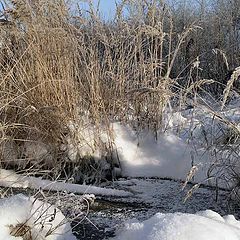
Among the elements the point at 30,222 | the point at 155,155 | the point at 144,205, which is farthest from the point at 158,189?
the point at 30,222

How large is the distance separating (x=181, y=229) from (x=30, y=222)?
0.64 m

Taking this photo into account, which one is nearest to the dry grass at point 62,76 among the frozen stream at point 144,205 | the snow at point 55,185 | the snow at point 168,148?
the snow at point 168,148

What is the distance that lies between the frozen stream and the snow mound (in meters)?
0.22

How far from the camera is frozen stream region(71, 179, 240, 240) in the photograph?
8.68ft

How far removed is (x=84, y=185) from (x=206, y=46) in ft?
21.0

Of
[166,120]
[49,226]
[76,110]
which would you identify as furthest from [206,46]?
[49,226]

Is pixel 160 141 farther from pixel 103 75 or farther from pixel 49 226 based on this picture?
pixel 49 226

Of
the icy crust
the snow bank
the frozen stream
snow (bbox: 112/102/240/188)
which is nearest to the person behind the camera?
the icy crust

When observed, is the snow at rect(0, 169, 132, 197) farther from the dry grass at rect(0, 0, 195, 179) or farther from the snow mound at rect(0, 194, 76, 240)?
the snow mound at rect(0, 194, 76, 240)

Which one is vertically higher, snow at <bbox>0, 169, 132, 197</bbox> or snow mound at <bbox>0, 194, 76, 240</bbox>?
snow mound at <bbox>0, 194, 76, 240</bbox>

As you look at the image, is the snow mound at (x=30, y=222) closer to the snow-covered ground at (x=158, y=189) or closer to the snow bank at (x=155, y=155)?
the snow-covered ground at (x=158, y=189)

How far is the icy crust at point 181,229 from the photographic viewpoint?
Result: 2082mm

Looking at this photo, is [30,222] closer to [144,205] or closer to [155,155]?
[144,205]

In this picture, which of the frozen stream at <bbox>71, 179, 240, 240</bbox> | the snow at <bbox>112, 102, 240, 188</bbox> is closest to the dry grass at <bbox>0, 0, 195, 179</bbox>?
the snow at <bbox>112, 102, 240, 188</bbox>
